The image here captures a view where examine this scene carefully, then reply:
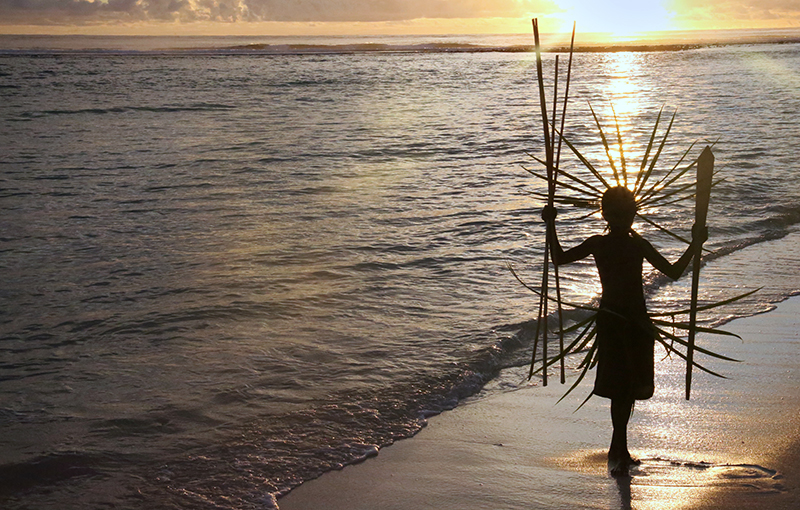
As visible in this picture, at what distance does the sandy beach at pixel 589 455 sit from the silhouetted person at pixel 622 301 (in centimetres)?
46

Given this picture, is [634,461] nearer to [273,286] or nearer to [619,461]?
[619,461]

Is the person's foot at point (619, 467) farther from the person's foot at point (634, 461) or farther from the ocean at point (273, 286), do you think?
the ocean at point (273, 286)

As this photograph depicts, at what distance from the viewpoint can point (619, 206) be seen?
9.69ft

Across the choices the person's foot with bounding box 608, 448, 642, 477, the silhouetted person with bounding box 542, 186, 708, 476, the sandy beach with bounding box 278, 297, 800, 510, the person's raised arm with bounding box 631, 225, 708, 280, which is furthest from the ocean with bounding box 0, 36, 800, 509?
the person's raised arm with bounding box 631, 225, 708, 280

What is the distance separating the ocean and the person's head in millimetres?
1724

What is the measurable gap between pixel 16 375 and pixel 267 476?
242 centimetres

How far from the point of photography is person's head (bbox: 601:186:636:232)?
9.64 feet

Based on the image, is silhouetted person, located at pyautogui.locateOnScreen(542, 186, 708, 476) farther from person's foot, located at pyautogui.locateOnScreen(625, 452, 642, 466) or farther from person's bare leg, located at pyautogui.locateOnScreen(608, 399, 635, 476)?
person's foot, located at pyautogui.locateOnScreen(625, 452, 642, 466)

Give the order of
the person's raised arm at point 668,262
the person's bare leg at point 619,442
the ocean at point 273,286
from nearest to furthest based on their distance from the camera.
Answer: the person's raised arm at point 668,262
the person's bare leg at point 619,442
the ocean at point 273,286

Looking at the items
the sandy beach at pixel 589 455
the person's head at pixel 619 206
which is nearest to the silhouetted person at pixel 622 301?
the person's head at pixel 619 206

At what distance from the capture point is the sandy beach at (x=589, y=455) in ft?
10.3

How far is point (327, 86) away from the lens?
33.7 metres

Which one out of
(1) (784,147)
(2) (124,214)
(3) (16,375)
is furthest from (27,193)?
(1) (784,147)

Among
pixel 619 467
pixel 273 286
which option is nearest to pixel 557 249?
pixel 619 467
